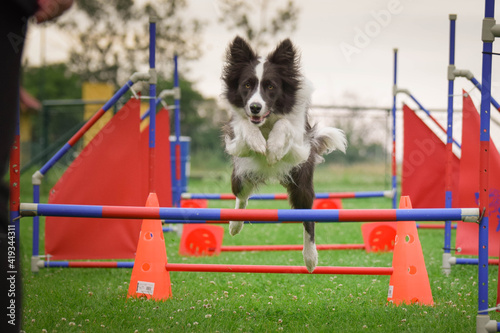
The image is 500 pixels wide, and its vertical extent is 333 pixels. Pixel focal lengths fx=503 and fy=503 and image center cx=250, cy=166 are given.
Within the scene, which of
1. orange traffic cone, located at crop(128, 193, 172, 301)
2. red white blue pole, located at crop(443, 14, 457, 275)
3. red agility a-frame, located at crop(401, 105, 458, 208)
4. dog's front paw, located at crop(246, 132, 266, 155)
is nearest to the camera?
dog's front paw, located at crop(246, 132, 266, 155)

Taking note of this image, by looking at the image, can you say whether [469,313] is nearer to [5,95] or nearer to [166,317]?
[166,317]

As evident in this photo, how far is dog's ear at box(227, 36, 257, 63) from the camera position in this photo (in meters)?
3.98

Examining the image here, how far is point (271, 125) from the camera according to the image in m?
3.99

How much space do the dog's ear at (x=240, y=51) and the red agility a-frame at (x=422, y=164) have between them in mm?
2713

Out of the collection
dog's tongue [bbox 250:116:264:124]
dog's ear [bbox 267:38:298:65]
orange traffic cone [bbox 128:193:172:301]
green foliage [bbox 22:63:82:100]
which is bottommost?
orange traffic cone [bbox 128:193:172:301]

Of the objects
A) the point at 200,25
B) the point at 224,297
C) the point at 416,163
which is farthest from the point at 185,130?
A: the point at 224,297

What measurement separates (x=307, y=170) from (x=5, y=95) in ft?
9.12

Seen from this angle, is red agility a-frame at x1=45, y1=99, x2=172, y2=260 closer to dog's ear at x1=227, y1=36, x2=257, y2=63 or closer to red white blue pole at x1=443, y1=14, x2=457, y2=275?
dog's ear at x1=227, y1=36, x2=257, y2=63

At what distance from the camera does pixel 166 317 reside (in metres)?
3.65

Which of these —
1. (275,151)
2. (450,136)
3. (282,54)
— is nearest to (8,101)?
(275,151)

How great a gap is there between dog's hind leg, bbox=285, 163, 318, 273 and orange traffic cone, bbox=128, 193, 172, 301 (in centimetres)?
116

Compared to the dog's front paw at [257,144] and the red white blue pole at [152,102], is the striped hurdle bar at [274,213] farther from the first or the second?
the red white blue pole at [152,102]

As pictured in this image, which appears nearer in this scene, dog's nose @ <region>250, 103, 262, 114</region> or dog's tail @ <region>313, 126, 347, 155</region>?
dog's nose @ <region>250, 103, 262, 114</region>

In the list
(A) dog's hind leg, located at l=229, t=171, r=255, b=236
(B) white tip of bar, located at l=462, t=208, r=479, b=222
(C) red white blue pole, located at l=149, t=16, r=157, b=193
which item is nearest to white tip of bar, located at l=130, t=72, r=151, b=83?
(C) red white blue pole, located at l=149, t=16, r=157, b=193
